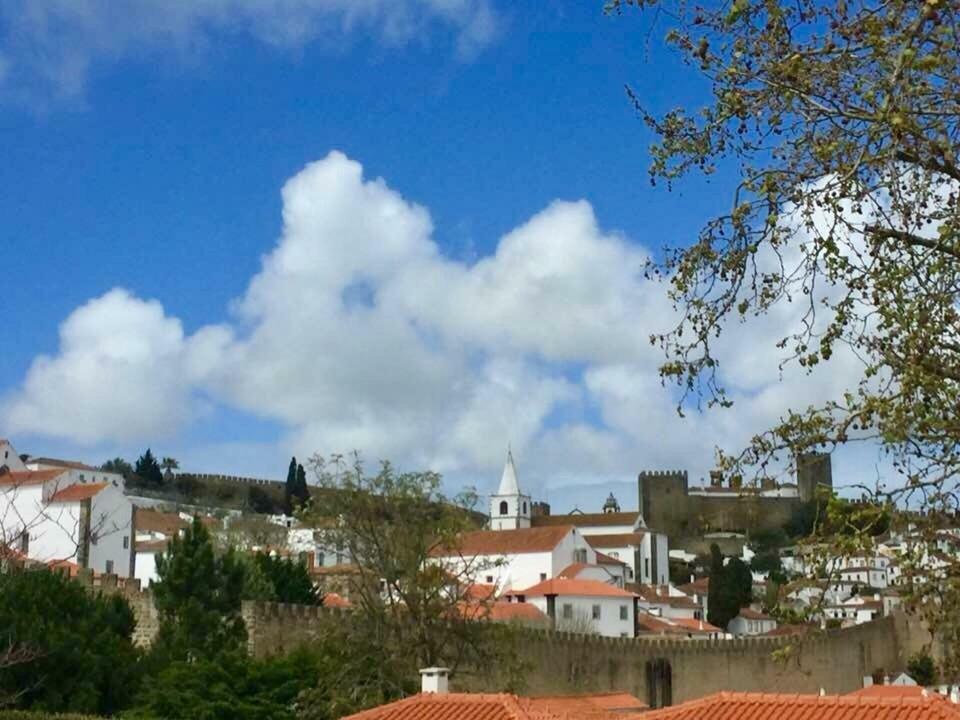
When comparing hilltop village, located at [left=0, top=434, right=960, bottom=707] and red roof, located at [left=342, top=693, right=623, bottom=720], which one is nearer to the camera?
hilltop village, located at [left=0, top=434, right=960, bottom=707]

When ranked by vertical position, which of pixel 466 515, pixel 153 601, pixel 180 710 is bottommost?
pixel 180 710

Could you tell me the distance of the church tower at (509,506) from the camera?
4060 inches

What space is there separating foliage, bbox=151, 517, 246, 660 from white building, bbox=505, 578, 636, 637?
79.9ft

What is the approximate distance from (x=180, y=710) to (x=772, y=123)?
1905cm

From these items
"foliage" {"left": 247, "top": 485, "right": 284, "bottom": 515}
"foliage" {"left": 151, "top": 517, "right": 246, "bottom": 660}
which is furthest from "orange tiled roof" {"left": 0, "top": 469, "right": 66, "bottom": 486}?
"foliage" {"left": 247, "top": 485, "right": 284, "bottom": 515}

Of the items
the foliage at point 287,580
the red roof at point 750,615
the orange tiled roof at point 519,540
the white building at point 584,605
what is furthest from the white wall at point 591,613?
the red roof at point 750,615

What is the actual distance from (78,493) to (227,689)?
30.9 m

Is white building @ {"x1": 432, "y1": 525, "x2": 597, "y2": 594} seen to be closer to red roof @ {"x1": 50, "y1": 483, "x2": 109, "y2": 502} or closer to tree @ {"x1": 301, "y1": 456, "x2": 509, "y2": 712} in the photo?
red roof @ {"x1": 50, "y1": 483, "x2": 109, "y2": 502}

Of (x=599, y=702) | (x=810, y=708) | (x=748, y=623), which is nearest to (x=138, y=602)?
(x=599, y=702)

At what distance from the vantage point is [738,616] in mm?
75500

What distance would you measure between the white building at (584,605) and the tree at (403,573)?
24.3 meters

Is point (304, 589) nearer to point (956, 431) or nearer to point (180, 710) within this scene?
point (180, 710)

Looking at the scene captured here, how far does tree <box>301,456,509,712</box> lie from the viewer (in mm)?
29719

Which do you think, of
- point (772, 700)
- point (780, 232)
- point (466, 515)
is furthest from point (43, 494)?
point (780, 232)
